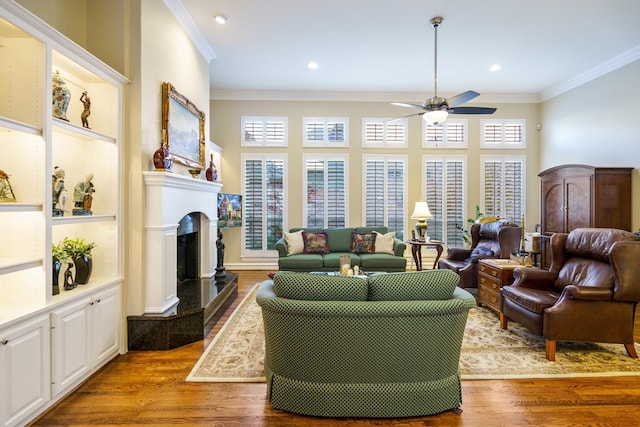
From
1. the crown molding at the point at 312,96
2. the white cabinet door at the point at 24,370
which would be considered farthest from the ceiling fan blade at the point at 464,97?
the white cabinet door at the point at 24,370

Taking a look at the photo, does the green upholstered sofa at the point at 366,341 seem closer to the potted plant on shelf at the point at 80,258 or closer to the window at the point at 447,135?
the potted plant on shelf at the point at 80,258

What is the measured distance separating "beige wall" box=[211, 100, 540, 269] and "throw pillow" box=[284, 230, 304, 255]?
135 centimetres

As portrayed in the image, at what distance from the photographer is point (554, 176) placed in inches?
236

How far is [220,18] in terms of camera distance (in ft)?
14.0

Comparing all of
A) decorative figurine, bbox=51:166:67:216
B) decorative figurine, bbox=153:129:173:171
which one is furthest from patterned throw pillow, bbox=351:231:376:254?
decorative figurine, bbox=51:166:67:216

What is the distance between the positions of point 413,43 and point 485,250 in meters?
3.35

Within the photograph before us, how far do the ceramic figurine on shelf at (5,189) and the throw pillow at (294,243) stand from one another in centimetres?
395

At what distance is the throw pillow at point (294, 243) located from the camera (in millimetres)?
5809

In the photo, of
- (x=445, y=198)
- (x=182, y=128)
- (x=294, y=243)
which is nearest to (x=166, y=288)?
(x=182, y=128)

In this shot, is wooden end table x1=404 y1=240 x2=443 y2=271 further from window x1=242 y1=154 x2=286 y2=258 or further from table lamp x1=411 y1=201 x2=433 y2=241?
window x1=242 y1=154 x2=286 y2=258

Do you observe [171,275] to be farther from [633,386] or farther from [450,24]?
[450,24]

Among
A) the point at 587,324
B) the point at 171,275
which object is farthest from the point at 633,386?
the point at 171,275

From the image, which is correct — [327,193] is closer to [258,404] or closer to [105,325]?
[105,325]

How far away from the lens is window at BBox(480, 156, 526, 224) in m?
7.39
